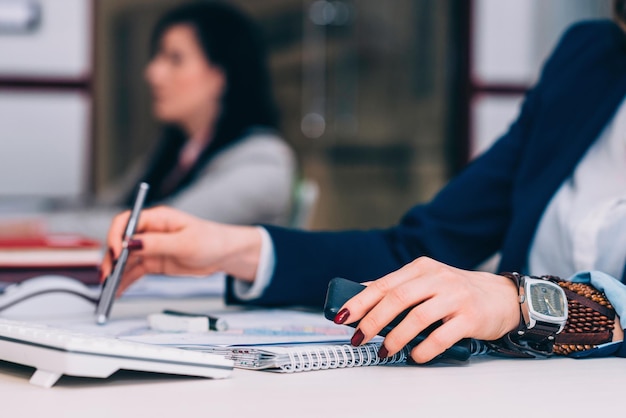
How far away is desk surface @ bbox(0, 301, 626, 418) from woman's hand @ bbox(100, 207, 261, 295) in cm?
32

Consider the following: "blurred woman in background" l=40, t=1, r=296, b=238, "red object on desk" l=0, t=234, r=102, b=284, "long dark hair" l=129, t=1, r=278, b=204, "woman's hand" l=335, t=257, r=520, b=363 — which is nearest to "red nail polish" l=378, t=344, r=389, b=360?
"woman's hand" l=335, t=257, r=520, b=363

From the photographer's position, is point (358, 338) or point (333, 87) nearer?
point (358, 338)

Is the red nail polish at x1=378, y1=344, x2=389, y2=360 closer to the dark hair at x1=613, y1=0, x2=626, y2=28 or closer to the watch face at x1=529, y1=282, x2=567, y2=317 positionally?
the watch face at x1=529, y1=282, x2=567, y2=317

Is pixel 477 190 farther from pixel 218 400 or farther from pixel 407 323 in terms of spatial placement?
pixel 218 400

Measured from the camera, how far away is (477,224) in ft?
4.34

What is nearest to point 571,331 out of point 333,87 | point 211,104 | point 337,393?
point 337,393

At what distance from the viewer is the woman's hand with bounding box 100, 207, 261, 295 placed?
1033mm

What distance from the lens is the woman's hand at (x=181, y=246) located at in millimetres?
1033

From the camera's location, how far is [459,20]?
3.58m

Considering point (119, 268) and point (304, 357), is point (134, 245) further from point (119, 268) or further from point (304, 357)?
point (304, 357)

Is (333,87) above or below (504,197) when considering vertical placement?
above

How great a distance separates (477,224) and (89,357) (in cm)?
82

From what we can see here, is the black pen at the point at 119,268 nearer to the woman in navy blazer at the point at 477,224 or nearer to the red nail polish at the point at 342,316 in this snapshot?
the woman in navy blazer at the point at 477,224

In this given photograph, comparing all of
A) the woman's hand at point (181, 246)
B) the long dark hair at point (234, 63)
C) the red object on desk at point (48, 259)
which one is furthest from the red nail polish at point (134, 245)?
the long dark hair at point (234, 63)
